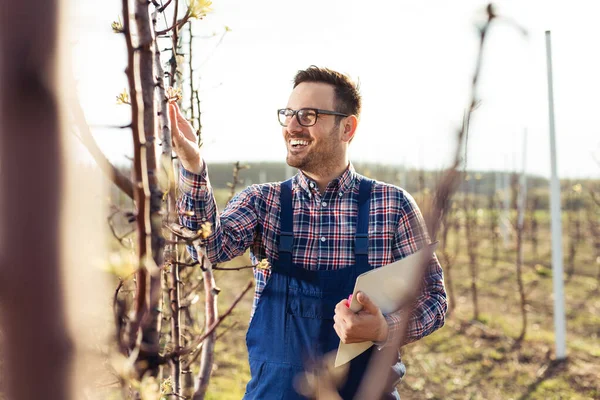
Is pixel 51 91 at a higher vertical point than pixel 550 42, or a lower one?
lower

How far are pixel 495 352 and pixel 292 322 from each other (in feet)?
15.0

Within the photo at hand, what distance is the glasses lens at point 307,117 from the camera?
2.32 m

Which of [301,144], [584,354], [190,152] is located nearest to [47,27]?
[190,152]

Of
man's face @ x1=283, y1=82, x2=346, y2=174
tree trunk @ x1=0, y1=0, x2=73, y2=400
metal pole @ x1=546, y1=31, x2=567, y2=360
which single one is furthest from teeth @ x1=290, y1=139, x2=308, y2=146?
metal pole @ x1=546, y1=31, x2=567, y2=360

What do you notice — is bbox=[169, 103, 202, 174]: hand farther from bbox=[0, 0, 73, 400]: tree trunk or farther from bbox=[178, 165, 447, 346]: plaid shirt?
bbox=[0, 0, 73, 400]: tree trunk

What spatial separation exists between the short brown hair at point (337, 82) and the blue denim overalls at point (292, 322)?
0.62 meters

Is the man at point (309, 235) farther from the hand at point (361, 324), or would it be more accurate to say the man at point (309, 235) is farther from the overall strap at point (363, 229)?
the hand at point (361, 324)

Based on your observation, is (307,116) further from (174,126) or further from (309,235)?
(174,126)

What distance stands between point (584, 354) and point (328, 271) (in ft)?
16.2

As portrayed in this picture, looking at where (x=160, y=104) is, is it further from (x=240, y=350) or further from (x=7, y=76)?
(x=240, y=350)

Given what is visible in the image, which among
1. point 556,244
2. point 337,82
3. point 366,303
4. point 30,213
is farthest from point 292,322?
point 556,244

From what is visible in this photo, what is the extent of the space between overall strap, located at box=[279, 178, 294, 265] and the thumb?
610 mm

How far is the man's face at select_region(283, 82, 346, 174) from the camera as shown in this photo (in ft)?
7.52

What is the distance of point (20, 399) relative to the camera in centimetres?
28
